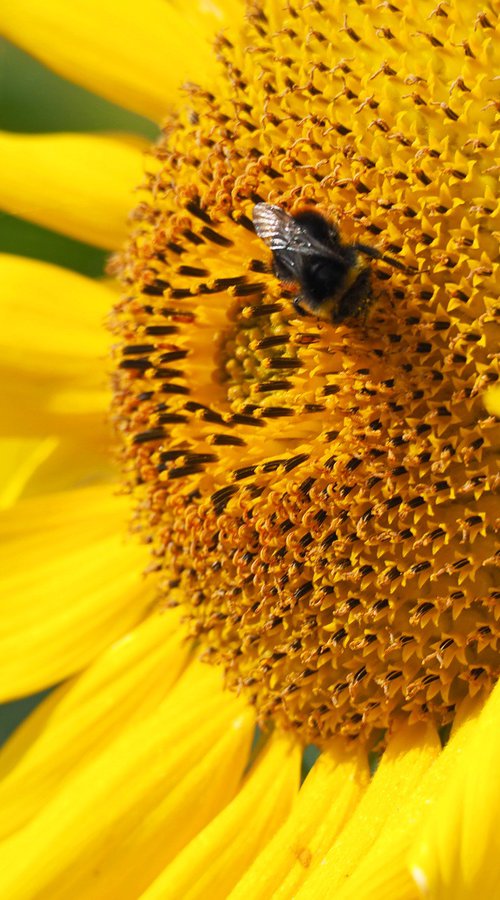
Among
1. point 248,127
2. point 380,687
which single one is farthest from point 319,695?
point 248,127

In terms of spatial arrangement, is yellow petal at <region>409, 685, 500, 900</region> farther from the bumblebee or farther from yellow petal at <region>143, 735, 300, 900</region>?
yellow petal at <region>143, 735, 300, 900</region>

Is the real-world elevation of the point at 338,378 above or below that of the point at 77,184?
below

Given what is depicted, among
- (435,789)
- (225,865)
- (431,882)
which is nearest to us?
(431,882)

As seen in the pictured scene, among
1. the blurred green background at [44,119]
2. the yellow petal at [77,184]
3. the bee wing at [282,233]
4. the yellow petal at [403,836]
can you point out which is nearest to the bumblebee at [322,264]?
the bee wing at [282,233]

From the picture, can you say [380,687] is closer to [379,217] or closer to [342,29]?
[379,217]

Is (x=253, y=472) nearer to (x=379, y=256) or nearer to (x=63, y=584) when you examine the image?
(x=379, y=256)

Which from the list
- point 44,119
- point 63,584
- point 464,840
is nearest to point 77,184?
point 44,119
